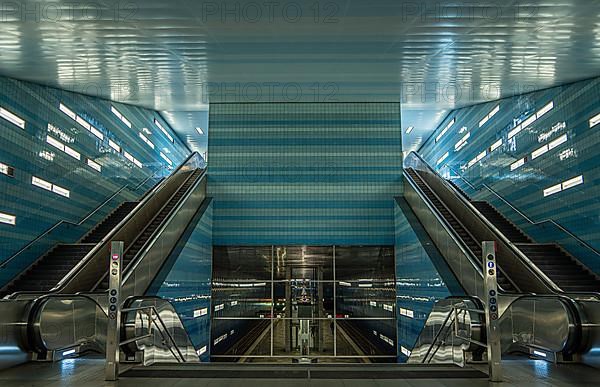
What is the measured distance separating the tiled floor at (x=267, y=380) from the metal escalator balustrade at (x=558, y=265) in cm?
436

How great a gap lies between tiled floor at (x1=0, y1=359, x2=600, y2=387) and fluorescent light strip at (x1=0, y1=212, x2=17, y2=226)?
18.4 feet

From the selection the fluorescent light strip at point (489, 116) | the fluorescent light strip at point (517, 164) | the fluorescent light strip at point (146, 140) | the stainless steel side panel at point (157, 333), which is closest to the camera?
the stainless steel side panel at point (157, 333)

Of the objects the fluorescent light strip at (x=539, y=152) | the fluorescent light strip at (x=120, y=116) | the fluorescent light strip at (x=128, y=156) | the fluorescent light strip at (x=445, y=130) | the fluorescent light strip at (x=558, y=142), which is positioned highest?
the fluorescent light strip at (x=445, y=130)

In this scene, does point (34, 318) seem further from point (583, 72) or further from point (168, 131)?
point (168, 131)

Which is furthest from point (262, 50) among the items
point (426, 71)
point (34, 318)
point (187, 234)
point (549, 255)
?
point (549, 255)

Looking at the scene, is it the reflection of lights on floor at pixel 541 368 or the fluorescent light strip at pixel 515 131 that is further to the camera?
the fluorescent light strip at pixel 515 131

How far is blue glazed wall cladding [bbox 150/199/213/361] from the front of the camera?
1326 centimetres

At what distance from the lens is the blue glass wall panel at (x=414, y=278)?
12664 millimetres

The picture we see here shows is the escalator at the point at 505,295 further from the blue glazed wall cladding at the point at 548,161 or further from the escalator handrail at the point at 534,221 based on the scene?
the blue glazed wall cladding at the point at 548,161

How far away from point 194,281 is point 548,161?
10345mm

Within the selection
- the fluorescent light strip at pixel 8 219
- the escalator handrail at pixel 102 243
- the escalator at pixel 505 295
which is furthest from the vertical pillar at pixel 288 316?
the fluorescent light strip at pixel 8 219

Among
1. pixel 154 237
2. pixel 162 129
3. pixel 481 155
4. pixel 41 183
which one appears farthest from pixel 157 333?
pixel 162 129

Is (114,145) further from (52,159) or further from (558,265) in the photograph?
(558,265)

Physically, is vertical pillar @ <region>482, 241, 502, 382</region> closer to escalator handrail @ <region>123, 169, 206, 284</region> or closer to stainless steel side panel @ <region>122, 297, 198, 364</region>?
stainless steel side panel @ <region>122, 297, 198, 364</region>
